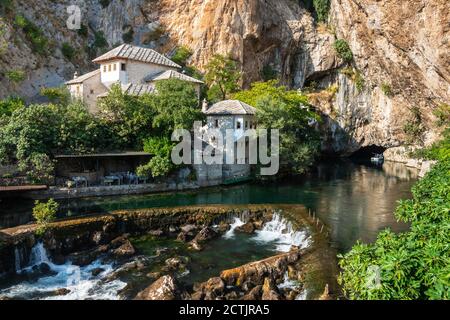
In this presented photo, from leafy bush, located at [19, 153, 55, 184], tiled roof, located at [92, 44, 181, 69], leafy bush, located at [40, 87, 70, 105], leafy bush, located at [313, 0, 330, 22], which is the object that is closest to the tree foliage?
tiled roof, located at [92, 44, 181, 69]

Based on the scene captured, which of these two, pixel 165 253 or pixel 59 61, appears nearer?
pixel 165 253

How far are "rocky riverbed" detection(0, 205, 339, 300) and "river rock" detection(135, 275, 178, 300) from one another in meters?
0.04

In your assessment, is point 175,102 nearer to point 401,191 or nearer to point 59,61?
point 401,191

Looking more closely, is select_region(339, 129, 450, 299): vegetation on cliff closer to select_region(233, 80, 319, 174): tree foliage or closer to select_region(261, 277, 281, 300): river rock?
select_region(261, 277, 281, 300): river rock

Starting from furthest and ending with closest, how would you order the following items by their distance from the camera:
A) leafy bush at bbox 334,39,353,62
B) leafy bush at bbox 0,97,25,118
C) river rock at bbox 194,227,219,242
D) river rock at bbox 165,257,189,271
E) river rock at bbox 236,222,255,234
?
1. leafy bush at bbox 334,39,353,62
2. leafy bush at bbox 0,97,25,118
3. river rock at bbox 236,222,255,234
4. river rock at bbox 194,227,219,242
5. river rock at bbox 165,257,189,271

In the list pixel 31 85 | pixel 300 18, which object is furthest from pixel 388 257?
pixel 300 18

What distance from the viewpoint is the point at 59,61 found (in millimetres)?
46812

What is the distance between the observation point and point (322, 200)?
28750 millimetres

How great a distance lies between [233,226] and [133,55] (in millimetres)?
25069

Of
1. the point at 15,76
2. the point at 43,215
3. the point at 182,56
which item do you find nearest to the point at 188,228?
the point at 43,215

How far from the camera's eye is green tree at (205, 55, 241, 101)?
47906 mm

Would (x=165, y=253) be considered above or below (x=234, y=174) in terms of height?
below

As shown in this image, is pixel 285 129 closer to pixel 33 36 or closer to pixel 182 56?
pixel 182 56
